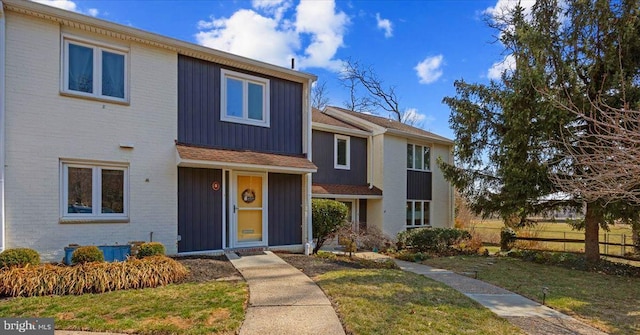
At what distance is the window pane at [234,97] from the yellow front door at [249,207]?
1.81 m

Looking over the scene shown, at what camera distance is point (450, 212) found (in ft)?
63.7

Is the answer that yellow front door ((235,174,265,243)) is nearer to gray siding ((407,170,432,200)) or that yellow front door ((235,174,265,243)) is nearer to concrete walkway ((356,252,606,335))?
concrete walkway ((356,252,606,335))

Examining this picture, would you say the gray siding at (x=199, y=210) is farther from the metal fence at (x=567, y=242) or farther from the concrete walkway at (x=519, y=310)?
the metal fence at (x=567, y=242)

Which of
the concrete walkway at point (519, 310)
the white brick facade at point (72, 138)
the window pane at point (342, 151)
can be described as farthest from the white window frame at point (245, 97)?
the concrete walkway at point (519, 310)

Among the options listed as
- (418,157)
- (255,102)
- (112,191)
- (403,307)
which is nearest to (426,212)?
(418,157)

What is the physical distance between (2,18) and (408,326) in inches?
372

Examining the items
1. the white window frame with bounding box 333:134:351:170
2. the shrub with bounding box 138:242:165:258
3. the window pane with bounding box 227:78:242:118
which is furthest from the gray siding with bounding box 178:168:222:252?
the white window frame with bounding box 333:134:351:170

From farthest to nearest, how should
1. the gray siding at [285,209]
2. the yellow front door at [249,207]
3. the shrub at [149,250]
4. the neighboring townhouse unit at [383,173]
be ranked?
the neighboring townhouse unit at [383,173] < the gray siding at [285,209] < the yellow front door at [249,207] < the shrub at [149,250]

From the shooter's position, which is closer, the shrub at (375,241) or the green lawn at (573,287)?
the green lawn at (573,287)

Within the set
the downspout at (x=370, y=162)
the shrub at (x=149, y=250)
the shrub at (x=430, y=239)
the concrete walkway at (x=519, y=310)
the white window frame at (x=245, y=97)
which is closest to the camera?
the concrete walkway at (x=519, y=310)

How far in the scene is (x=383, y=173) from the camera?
1661 cm

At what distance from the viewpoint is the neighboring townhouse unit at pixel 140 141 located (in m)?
7.41

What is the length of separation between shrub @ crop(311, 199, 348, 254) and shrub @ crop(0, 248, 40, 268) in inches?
280

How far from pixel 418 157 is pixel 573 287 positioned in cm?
1064
